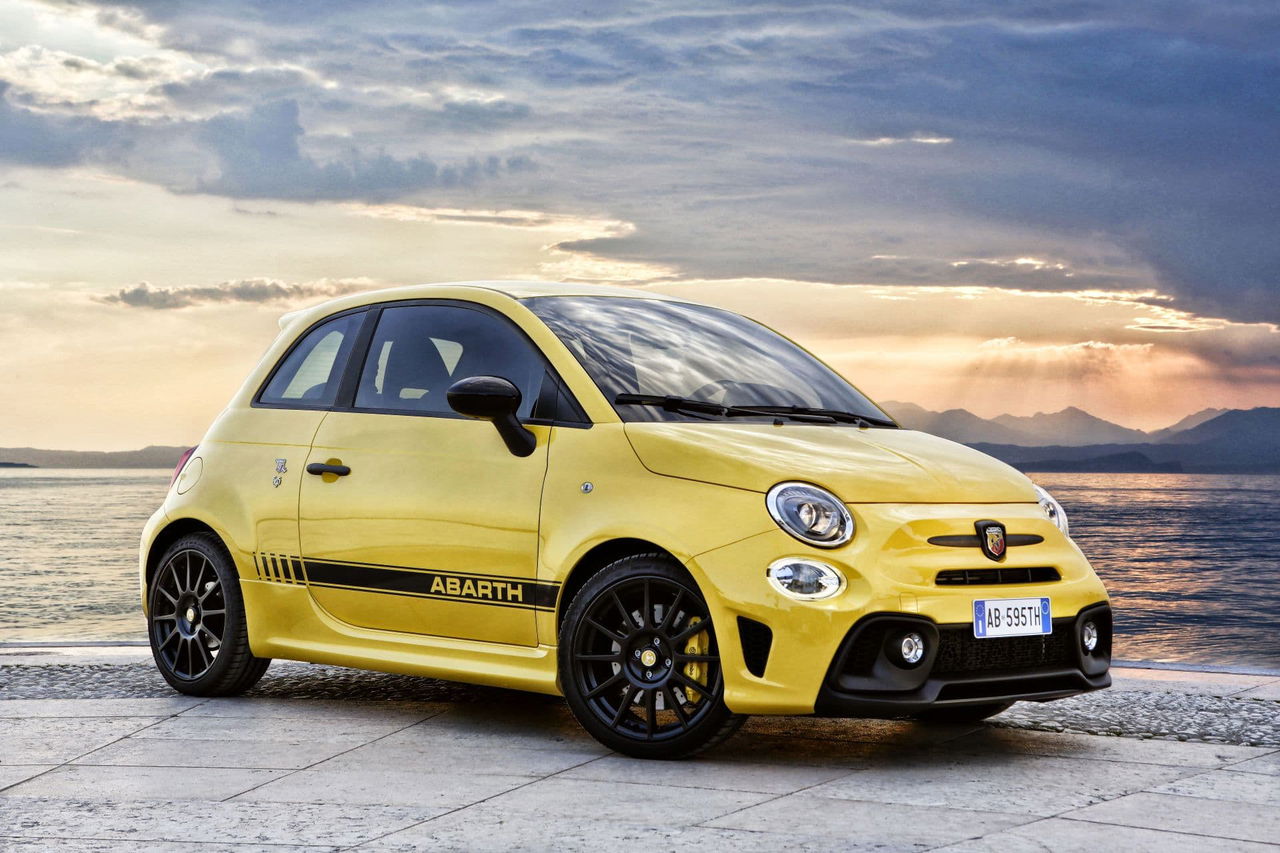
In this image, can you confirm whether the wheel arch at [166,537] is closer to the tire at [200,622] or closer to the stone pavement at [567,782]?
the tire at [200,622]

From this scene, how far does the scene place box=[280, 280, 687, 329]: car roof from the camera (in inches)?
243

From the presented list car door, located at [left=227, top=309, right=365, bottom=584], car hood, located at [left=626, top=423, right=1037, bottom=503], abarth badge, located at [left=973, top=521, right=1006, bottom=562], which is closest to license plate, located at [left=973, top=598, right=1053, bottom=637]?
abarth badge, located at [left=973, top=521, right=1006, bottom=562]

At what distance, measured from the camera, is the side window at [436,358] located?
5.84 meters

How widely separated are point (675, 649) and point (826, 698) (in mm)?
563

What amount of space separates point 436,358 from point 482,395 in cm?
81

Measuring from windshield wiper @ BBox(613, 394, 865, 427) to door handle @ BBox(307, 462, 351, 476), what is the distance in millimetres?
1369

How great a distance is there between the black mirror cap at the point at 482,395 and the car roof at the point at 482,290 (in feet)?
2.12

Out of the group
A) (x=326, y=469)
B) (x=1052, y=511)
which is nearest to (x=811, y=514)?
(x=1052, y=511)

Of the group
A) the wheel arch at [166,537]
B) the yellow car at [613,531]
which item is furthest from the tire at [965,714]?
the wheel arch at [166,537]

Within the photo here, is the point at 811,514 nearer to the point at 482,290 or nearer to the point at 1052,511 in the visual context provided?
the point at 1052,511

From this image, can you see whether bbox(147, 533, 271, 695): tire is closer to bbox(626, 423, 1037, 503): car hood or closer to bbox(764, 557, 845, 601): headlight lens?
bbox(626, 423, 1037, 503): car hood

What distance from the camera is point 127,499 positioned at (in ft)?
380

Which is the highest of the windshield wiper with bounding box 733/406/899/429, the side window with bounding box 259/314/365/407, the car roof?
the car roof

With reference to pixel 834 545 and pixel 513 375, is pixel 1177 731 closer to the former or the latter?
Result: pixel 834 545
